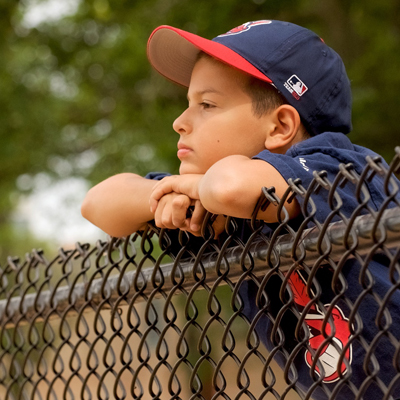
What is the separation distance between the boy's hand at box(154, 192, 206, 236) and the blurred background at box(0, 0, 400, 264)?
5.83 metres

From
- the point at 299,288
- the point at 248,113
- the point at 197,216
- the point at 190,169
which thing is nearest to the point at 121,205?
the point at 190,169

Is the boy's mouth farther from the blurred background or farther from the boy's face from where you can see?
the blurred background

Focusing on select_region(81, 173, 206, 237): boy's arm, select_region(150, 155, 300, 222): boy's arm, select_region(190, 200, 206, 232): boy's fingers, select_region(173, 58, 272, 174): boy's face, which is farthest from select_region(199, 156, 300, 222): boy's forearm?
select_region(173, 58, 272, 174): boy's face

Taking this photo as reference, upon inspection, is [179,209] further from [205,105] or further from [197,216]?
[205,105]

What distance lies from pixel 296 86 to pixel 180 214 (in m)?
0.59

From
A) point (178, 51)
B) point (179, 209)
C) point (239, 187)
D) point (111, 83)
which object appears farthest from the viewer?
point (111, 83)

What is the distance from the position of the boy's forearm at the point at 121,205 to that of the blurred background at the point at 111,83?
5.62 m

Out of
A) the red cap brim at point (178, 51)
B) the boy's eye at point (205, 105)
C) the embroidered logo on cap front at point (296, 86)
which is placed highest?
the red cap brim at point (178, 51)

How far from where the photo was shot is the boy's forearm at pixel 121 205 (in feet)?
6.32

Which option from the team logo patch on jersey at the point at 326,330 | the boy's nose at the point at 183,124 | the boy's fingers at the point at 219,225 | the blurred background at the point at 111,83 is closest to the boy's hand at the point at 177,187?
the boy's fingers at the point at 219,225

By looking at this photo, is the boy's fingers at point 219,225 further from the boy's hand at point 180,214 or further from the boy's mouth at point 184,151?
the boy's mouth at point 184,151

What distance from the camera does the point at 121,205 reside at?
1955 mm

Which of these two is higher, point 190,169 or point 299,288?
point 190,169

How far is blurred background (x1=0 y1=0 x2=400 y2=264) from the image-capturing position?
7.45 meters
